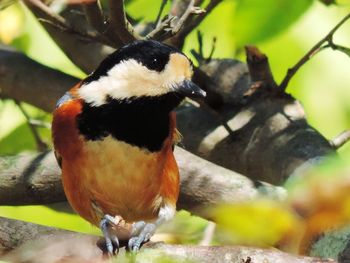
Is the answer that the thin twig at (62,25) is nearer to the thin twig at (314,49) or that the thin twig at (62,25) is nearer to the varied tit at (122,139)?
the varied tit at (122,139)

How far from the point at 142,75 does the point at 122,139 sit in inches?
10.7

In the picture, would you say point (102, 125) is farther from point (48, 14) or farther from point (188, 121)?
point (188, 121)

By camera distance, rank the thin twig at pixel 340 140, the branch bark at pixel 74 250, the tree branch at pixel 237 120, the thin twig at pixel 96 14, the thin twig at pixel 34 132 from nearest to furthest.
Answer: the branch bark at pixel 74 250, the thin twig at pixel 96 14, the thin twig at pixel 340 140, the tree branch at pixel 237 120, the thin twig at pixel 34 132

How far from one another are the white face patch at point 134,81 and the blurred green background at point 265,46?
26 cm

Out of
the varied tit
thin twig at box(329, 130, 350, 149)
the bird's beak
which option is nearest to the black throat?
the varied tit

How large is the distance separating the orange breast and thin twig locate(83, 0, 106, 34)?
0.92 ft

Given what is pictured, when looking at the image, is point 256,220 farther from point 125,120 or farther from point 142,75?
point 125,120

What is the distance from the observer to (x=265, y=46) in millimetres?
3139

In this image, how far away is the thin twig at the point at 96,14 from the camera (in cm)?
256

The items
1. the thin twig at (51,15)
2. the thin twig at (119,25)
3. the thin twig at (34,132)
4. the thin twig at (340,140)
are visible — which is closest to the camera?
the thin twig at (119,25)

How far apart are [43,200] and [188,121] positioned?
30.1 inches

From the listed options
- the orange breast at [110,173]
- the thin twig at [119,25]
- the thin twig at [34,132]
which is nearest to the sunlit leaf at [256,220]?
the thin twig at [119,25]

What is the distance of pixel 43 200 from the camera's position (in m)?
3.18

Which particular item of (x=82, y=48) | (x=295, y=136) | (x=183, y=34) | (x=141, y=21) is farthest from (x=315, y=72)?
(x=82, y=48)
